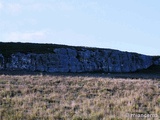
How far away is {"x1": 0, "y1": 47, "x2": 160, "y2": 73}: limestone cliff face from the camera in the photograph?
49.7m

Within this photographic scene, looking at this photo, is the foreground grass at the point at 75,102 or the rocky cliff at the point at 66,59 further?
the rocky cliff at the point at 66,59

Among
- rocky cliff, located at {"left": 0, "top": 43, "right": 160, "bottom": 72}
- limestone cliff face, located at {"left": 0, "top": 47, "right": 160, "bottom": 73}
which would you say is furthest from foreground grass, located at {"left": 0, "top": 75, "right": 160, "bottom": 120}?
rocky cliff, located at {"left": 0, "top": 43, "right": 160, "bottom": 72}

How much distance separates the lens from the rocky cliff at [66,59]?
4975 centimetres

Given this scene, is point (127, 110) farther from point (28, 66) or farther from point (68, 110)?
point (28, 66)

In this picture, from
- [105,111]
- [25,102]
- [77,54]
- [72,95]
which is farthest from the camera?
[77,54]

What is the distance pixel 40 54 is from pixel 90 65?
8479 mm

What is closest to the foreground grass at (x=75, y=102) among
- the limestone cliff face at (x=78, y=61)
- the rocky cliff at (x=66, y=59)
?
the limestone cliff face at (x=78, y=61)

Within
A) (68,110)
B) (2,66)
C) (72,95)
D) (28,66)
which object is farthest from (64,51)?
(68,110)

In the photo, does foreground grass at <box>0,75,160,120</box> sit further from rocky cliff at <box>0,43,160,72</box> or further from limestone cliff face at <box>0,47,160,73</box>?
rocky cliff at <box>0,43,160,72</box>

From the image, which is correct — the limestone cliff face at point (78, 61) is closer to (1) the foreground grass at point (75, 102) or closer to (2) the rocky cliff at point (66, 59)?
(2) the rocky cliff at point (66, 59)

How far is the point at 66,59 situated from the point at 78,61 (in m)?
A: 2.10

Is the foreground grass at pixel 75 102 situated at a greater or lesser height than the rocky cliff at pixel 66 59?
lesser

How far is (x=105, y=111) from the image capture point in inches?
640

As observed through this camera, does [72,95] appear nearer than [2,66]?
Yes
